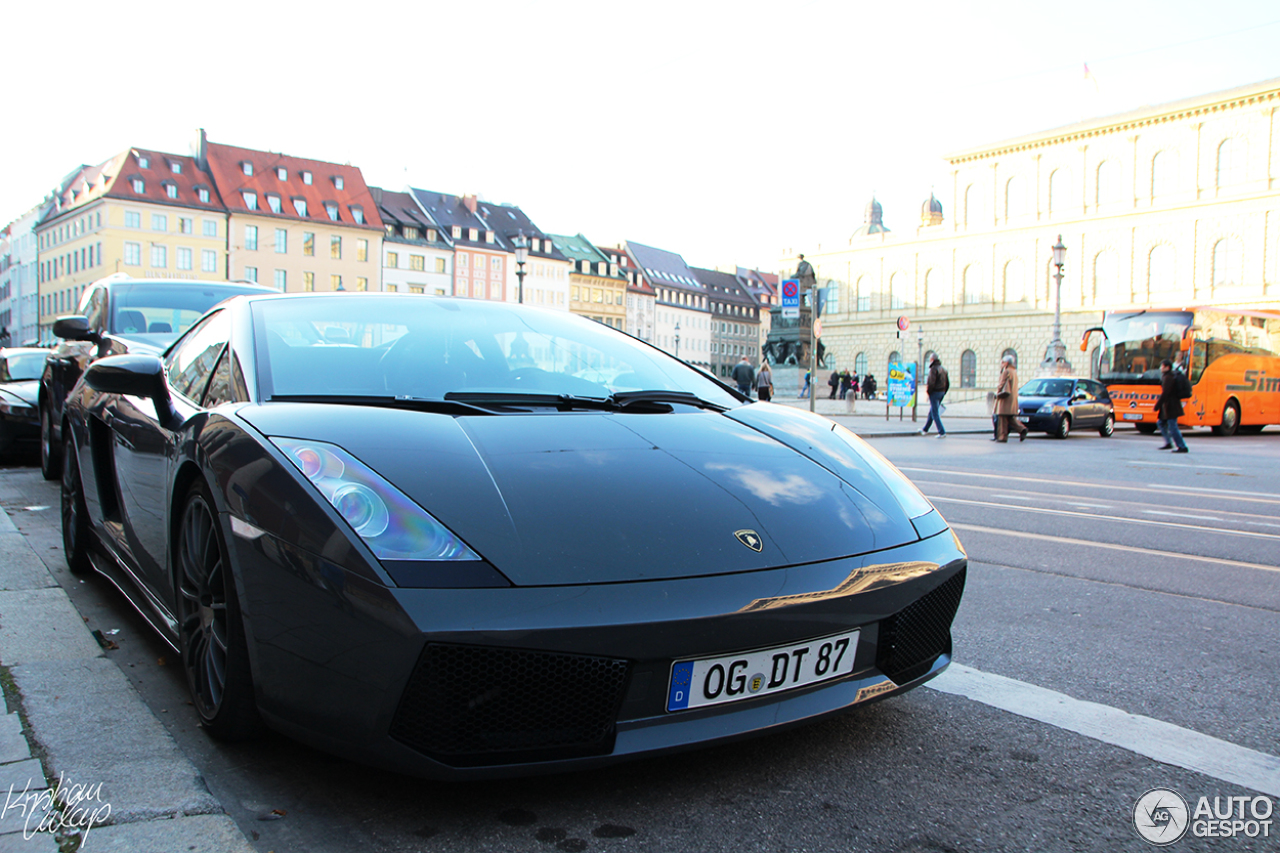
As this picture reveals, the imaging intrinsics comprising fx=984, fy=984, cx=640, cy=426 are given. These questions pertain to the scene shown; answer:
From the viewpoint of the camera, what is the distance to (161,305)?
25.7 ft

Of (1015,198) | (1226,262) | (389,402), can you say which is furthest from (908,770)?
(1015,198)

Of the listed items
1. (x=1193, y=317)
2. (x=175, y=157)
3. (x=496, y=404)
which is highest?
(x=175, y=157)

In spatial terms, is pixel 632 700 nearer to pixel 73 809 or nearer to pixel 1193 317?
pixel 73 809

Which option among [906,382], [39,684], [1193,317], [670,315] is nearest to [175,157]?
[670,315]

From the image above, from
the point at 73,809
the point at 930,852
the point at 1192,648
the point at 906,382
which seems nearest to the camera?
the point at 930,852

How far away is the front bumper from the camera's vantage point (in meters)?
1.91

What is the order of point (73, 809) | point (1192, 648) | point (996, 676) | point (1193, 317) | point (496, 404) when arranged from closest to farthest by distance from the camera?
point (73, 809)
point (496, 404)
point (996, 676)
point (1192, 648)
point (1193, 317)

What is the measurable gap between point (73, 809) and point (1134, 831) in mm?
2221

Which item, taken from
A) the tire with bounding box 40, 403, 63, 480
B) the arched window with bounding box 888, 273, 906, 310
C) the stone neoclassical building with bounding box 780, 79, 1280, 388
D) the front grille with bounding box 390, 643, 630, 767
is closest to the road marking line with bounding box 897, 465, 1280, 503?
the tire with bounding box 40, 403, 63, 480

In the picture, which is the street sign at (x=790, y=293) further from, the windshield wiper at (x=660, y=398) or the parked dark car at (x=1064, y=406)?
the windshield wiper at (x=660, y=398)

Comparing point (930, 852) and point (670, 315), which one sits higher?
point (670, 315)

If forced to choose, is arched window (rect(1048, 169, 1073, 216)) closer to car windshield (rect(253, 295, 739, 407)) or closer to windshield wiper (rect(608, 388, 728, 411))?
car windshield (rect(253, 295, 739, 407))

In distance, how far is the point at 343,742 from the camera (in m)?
2.03

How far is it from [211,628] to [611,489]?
111 cm
